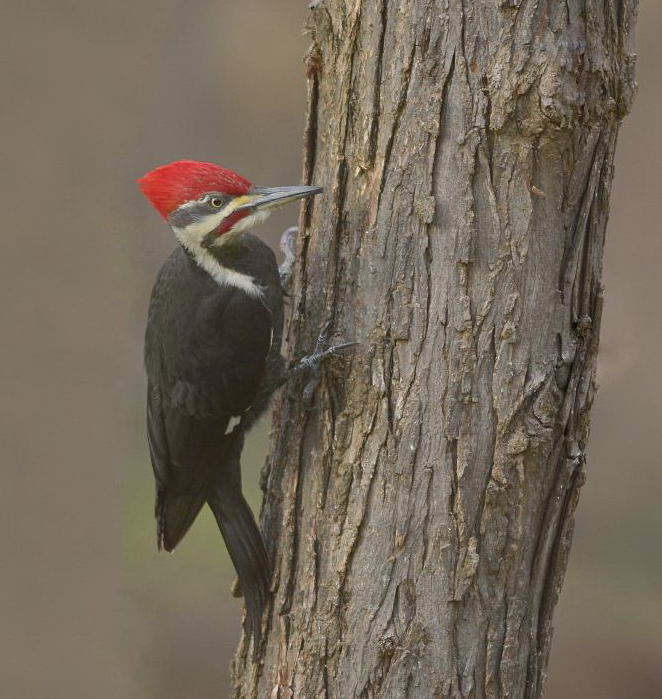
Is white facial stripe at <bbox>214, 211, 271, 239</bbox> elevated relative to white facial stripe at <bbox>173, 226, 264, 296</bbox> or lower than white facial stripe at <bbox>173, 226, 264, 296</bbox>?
elevated

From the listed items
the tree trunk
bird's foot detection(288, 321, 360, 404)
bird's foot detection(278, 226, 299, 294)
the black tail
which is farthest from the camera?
bird's foot detection(278, 226, 299, 294)

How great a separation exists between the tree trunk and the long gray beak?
7cm

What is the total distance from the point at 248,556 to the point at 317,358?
644 millimetres

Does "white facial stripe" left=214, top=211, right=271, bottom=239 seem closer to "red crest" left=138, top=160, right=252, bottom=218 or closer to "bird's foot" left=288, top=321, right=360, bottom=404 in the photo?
"red crest" left=138, top=160, right=252, bottom=218

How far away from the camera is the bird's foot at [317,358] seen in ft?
8.63

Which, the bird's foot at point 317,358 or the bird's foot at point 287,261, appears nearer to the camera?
the bird's foot at point 317,358

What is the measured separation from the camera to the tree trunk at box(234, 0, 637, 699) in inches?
93.7

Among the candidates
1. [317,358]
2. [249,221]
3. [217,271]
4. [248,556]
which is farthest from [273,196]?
[248,556]

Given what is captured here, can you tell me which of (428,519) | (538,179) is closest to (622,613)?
(428,519)

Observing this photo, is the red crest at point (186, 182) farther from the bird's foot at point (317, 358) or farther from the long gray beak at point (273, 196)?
the bird's foot at point (317, 358)

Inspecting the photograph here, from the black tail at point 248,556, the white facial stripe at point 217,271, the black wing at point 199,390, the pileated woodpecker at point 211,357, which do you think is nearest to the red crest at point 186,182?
the pileated woodpecker at point 211,357

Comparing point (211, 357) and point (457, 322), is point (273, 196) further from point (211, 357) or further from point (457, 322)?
point (457, 322)

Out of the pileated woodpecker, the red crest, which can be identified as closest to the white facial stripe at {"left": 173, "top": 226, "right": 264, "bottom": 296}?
the pileated woodpecker

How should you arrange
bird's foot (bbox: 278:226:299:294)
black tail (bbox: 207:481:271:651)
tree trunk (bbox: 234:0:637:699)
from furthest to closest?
1. bird's foot (bbox: 278:226:299:294)
2. black tail (bbox: 207:481:271:651)
3. tree trunk (bbox: 234:0:637:699)
